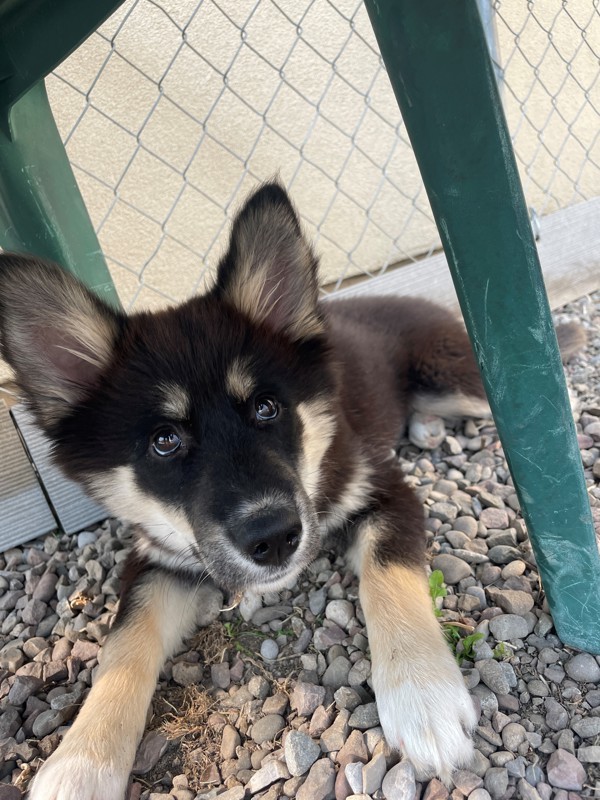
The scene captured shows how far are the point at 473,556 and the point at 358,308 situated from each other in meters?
1.56

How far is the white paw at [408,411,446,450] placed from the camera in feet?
9.23

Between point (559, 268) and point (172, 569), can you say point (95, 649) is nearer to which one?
point (172, 569)

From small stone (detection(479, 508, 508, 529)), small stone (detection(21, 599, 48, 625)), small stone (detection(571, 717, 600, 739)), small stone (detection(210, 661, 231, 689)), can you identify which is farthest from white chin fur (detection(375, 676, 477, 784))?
small stone (detection(21, 599, 48, 625))

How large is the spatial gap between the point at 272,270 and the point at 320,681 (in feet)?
4.02

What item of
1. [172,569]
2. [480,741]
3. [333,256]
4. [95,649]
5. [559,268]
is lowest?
[480,741]

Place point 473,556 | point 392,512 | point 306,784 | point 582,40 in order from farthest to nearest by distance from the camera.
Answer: point 582,40
point 392,512
point 473,556
point 306,784

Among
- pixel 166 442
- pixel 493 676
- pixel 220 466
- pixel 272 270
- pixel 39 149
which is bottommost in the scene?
pixel 493 676

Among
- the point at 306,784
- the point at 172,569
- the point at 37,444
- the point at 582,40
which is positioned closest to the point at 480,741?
the point at 306,784

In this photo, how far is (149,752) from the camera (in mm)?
1627

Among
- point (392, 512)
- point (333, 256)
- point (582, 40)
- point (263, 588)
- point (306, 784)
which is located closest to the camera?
point (306, 784)

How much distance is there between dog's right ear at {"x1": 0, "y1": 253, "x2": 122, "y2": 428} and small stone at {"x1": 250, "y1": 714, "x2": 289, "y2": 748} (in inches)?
40.7

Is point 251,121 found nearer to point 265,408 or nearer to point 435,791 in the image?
point 265,408

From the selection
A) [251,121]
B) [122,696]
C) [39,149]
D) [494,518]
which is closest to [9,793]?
[122,696]

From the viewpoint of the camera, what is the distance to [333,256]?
4.03m
